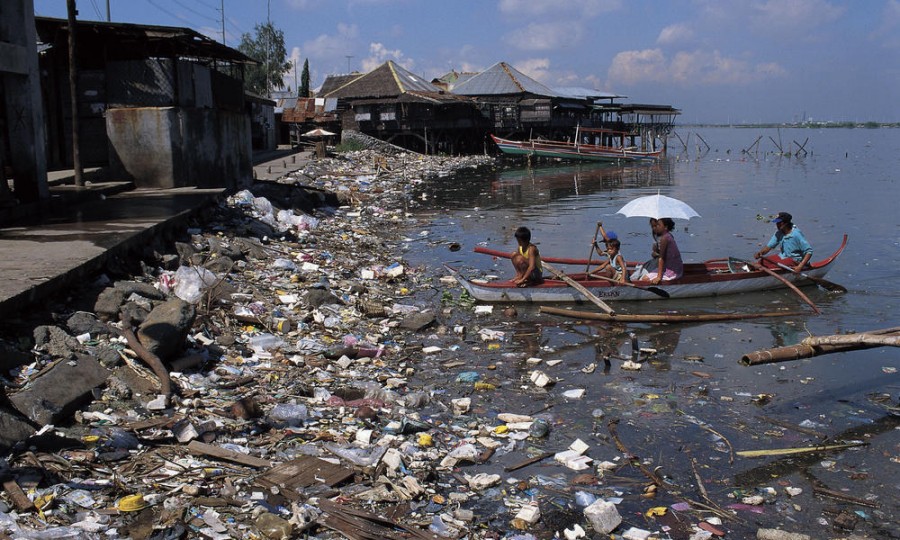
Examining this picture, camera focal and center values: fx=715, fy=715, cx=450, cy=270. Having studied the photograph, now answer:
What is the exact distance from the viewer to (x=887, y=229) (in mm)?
17469

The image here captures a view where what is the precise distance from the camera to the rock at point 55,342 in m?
5.21

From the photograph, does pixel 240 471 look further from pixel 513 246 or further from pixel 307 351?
pixel 513 246

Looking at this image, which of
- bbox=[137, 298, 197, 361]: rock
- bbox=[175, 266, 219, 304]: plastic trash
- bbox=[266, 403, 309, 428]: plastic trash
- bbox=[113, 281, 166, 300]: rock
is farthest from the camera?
bbox=[175, 266, 219, 304]: plastic trash

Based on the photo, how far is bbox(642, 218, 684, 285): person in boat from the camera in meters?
9.62

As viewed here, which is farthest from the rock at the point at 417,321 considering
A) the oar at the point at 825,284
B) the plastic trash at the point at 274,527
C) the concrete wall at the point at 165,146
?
the concrete wall at the point at 165,146

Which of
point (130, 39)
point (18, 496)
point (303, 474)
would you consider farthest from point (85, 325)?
point (130, 39)

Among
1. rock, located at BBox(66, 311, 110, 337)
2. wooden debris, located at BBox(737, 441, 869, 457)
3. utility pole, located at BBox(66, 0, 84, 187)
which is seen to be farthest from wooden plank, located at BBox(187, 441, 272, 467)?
utility pole, located at BBox(66, 0, 84, 187)

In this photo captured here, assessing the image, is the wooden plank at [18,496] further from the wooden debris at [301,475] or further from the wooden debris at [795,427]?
the wooden debris at [795,427]

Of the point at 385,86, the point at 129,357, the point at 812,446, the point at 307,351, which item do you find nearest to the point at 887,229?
the point at 812,446

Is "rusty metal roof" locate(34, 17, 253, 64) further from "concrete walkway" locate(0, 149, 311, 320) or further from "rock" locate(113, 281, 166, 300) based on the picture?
"rock" locate(113, 281, 166, 300)

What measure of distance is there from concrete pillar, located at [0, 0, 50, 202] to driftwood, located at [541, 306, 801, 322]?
713 cm

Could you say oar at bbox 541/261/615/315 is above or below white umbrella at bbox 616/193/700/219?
below

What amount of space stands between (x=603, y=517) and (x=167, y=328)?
3.53 meters

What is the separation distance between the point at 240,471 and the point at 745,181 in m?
33.0
